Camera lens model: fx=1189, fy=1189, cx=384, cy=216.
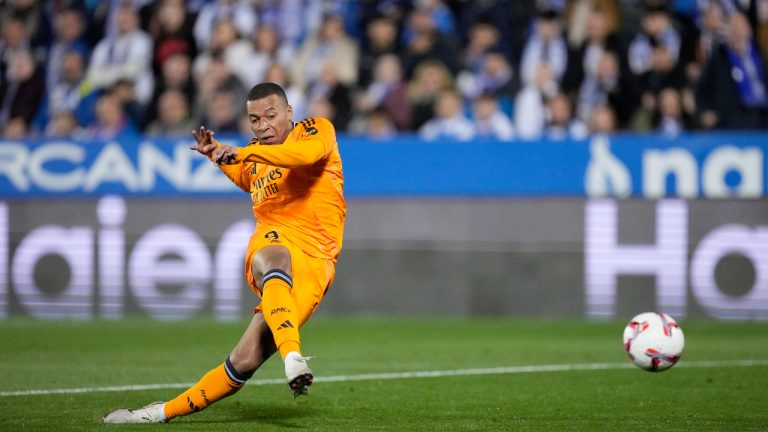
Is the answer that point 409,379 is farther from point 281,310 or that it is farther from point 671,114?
point 671,114

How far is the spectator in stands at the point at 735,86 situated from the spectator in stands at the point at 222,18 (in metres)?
6.36

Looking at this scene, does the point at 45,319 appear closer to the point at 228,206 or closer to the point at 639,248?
the point at 228,206

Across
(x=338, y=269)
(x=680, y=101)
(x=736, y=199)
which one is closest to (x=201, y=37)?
(x=338, y=269)

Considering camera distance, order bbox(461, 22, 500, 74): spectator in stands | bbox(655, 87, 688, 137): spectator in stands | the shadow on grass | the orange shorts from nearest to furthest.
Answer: the orange shorts < the shadow on grass < bbox(655, 87, 688, 137): spectator in stands < bbox(461, 22, 500, 74): spectator in stands

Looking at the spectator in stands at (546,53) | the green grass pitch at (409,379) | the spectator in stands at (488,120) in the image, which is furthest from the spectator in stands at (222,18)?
the green grass pitch at (409,379)

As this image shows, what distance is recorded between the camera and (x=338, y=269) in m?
14.0

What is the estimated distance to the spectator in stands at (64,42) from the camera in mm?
17031

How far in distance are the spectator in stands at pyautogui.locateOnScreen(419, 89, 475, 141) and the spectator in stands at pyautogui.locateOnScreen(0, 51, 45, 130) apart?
5.71 m

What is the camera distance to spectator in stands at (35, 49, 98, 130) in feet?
54.0

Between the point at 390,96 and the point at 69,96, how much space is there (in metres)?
4.62

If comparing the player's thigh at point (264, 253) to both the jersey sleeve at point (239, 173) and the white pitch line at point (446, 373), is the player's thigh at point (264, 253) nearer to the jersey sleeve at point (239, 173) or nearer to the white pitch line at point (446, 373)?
the jersey sleeve at point (239, 173)

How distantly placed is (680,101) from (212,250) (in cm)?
599

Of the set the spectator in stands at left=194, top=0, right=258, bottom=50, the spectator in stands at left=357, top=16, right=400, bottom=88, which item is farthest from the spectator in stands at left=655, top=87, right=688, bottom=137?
the spectator in stands at left=194, top=0, right=258, bottom=50

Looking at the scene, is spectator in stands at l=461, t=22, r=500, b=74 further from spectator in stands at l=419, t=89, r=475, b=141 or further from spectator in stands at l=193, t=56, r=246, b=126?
spectator in stands at l=193, t=56, r=246, b=126
